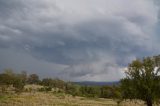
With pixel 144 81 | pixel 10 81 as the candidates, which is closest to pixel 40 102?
pixel 144 81

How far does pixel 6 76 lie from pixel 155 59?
109944 millimetres

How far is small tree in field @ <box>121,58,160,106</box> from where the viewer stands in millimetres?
44219

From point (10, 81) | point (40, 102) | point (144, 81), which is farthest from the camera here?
point (10, 81)

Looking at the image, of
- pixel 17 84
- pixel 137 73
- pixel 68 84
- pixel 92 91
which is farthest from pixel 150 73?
pixel 68 84

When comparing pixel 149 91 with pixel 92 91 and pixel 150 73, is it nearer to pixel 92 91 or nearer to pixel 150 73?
pixel 150 73

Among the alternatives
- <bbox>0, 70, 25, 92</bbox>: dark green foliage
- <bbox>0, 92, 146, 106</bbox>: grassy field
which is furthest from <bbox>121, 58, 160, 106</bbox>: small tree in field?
<bbox>0, 70, 25, 92</bbox>: dark green foliage

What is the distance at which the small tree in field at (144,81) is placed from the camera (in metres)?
44.2

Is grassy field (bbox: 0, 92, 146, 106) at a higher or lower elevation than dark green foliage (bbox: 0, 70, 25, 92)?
lower

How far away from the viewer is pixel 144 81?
146 ft

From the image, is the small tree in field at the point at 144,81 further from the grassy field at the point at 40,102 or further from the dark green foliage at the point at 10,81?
the dark green foliage at the point at 10,81

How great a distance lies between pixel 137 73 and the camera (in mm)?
44750

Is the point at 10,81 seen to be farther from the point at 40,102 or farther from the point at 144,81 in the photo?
the point at 144,81

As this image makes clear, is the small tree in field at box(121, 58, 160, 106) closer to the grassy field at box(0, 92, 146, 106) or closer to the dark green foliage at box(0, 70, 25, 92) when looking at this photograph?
the grassy field at box(0, 92, 146, 106)

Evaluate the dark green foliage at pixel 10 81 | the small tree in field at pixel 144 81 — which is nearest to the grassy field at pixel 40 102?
the small tree in field at pixel 144 81
